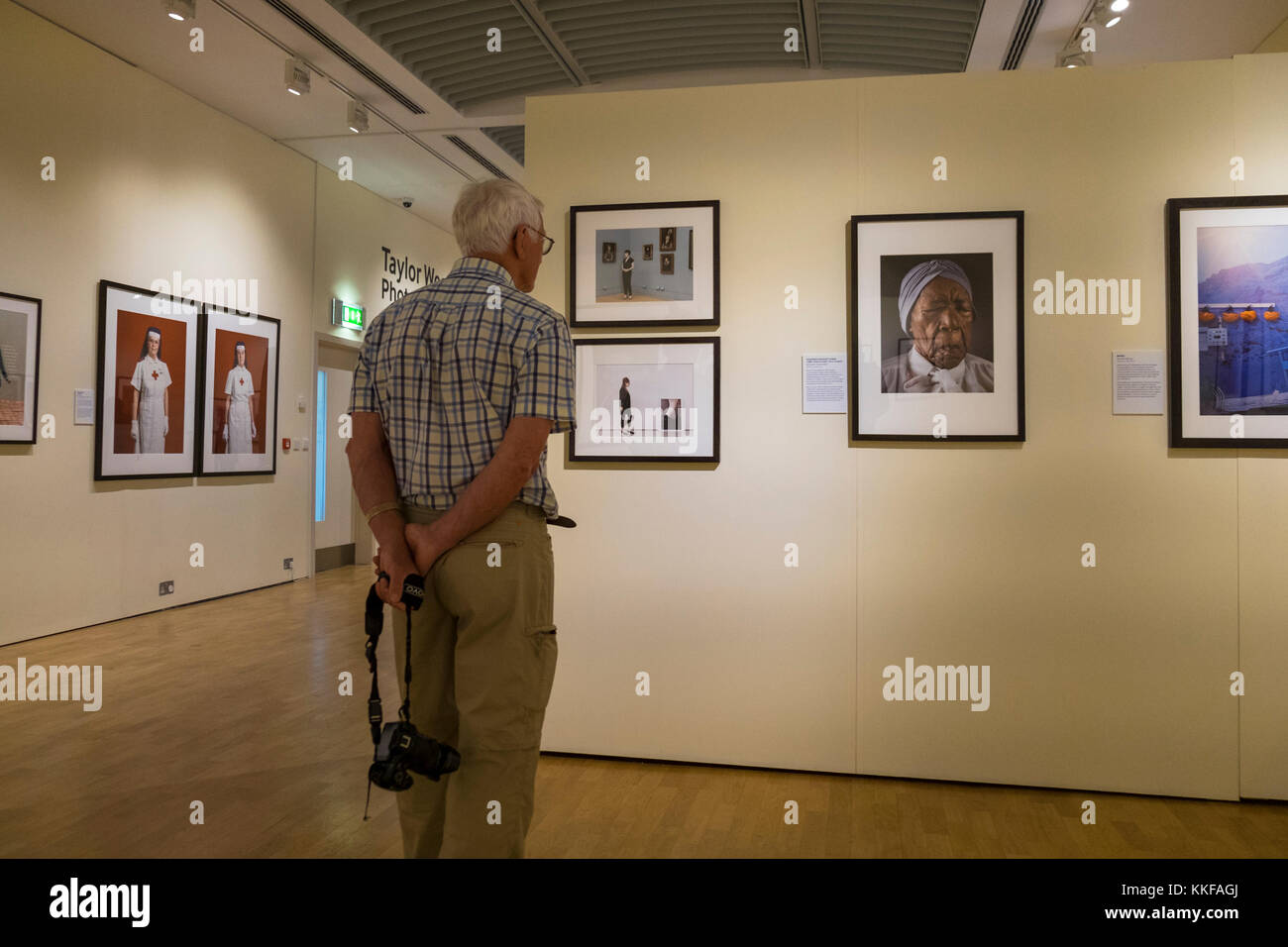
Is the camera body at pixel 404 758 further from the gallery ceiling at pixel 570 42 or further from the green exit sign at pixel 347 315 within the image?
the green exit sign at pixel 347 315

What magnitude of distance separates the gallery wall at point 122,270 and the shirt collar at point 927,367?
5.53 meters

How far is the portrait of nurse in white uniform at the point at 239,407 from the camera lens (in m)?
7.75

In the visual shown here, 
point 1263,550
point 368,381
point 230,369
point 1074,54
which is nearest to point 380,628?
point 368,381

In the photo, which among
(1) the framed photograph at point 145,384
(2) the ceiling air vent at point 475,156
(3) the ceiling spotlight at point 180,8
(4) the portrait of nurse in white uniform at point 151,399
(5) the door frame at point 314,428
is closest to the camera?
(3) the ceiling spotlight at point 180,8

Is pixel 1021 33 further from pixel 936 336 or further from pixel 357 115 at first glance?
pixel 357 115

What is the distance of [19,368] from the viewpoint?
18.7ft

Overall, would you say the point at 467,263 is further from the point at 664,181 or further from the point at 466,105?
the point at 466,105

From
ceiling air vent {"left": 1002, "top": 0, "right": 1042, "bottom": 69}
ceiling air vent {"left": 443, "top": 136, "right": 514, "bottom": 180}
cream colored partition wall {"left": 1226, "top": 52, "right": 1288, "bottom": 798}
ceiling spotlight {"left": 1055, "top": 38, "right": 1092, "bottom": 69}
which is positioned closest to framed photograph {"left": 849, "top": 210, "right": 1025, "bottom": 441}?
cream colored partition wall {"left": 1226, "top": 52, "right": 1288, "bottom": 798}

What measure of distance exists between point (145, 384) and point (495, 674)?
6.26m

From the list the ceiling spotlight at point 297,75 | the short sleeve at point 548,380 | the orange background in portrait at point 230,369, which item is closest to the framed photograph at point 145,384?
the orange background in portrait at point 230,369

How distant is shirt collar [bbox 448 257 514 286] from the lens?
1.87 metres

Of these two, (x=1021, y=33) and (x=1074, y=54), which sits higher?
(x=1021, y=33)

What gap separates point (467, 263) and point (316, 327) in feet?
25.9

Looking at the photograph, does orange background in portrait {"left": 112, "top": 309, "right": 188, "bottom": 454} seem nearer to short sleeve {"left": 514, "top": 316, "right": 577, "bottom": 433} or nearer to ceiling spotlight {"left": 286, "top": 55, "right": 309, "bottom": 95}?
ceiling spotlight {"left": 286, "top": 55, "right": 309, "bottom": 95}
